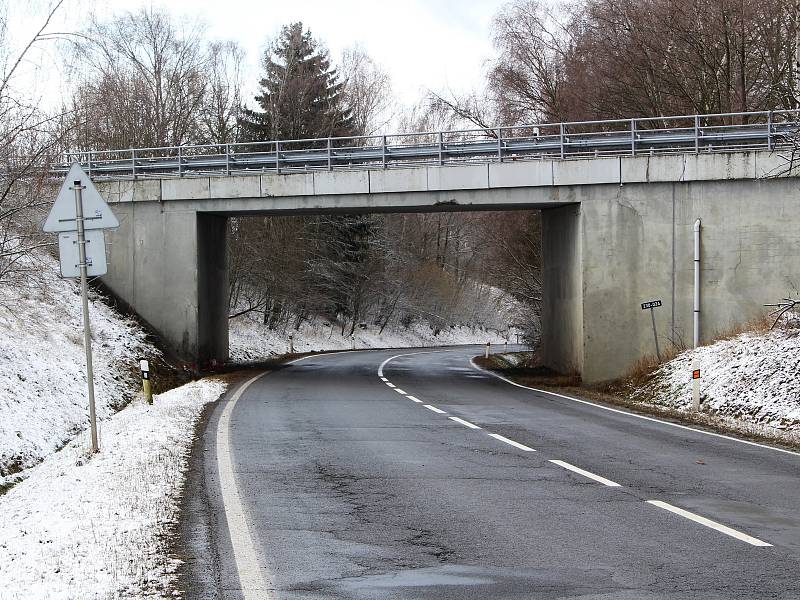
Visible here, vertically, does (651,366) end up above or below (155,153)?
below

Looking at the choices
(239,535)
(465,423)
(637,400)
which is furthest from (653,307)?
(239,535)

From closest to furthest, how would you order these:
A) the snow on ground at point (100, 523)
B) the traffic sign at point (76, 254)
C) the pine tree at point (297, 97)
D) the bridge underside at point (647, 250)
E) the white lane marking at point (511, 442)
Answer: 1. the snow on ground at point (100, 523)
2. the traffic sign at point (76, 254)
3. the white lane marking at point (511, 442)
4. the bridge underside at point (647, 250)
5. the pine tree at point (297, 97)

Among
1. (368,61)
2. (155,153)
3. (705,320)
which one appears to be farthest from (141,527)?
(368,61)

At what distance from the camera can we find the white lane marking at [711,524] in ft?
21.6

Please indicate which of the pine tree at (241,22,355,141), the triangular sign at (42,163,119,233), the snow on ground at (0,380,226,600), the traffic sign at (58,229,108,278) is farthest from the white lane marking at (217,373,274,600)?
the pine tree at (241,22,355,141)

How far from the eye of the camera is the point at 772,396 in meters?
15.6

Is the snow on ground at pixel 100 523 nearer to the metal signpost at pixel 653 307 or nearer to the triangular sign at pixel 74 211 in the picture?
the triangular sign at pixel 74 211

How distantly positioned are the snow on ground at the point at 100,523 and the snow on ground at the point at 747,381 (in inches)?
358

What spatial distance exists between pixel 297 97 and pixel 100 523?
151 ft

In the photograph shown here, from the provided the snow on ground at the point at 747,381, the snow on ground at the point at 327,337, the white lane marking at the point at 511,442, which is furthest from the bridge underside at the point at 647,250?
the snow on ground at the point at 327,337

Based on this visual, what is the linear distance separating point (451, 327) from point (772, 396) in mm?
55790

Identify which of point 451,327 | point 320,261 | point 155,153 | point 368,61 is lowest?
point 451,327

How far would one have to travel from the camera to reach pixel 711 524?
712 cm

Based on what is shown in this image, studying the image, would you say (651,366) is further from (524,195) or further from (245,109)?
(245,109)
